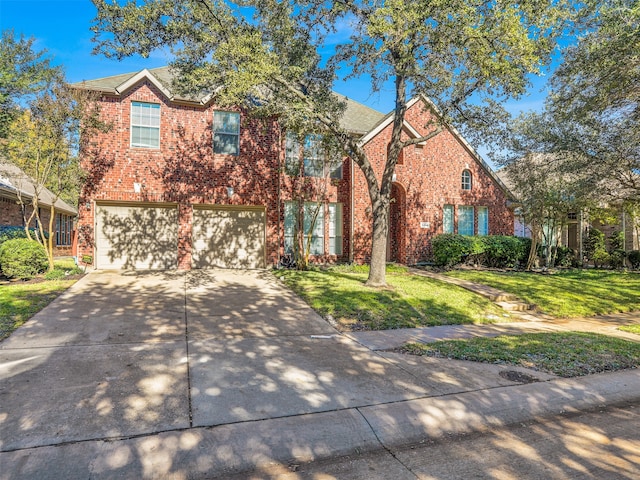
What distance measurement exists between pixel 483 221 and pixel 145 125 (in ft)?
49.1

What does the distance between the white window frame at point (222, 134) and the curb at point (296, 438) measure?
11770mm

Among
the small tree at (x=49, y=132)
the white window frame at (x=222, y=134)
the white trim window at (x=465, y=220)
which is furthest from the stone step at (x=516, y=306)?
the small tree at (x=49, y=132)

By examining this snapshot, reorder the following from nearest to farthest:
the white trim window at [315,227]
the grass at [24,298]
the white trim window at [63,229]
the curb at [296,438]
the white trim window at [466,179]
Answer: the curb at [296,438]
the grass at [24,298]
the white trim window at [315,227]
the white trim window at [466,179]
the white trim window at [63,229]

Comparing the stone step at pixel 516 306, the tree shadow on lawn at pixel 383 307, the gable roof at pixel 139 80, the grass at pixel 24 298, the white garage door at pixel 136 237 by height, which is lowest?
the stone step at pixel 516 306

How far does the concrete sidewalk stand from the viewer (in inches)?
120

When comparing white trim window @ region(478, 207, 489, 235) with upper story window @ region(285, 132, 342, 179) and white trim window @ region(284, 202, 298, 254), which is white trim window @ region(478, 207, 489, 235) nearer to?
upper story window @ region(285, 132, 342, 179)

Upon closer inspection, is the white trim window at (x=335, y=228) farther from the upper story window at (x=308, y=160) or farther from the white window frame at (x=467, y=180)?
the white window frame at (x=467, y=180)

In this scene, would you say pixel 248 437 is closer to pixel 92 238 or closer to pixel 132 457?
pixel 132 457

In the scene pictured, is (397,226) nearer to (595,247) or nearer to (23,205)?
(595,247)

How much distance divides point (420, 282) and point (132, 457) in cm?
984

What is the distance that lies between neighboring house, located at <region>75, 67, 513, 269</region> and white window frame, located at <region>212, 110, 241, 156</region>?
0.12ft

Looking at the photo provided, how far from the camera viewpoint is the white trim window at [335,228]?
51.0 ft

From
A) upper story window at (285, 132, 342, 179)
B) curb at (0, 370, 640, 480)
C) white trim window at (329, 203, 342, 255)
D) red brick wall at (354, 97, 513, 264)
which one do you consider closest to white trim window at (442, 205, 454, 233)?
red brick wall at (354, 97, 513, 264)

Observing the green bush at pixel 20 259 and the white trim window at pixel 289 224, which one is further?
the white trim window at pixel 289 224
